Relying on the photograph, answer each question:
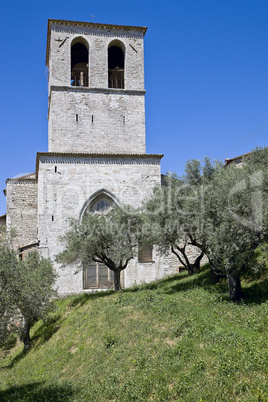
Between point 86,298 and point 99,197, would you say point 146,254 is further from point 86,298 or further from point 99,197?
point 86,298

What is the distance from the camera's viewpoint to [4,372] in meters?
16.2

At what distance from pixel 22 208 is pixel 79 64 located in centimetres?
971

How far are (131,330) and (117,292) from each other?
→ 17.7ft

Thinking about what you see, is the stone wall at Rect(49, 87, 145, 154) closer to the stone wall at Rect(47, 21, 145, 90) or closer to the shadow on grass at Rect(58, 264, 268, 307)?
the stone wall at Rect(47, 21, 145, 90)

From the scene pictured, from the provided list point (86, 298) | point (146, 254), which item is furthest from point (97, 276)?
point (86, 298)

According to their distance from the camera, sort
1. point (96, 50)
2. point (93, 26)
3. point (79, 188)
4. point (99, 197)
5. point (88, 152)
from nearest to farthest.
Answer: point (79, 188), point (99, 197), point (88, 152), point (96, 50), point (93, 26)

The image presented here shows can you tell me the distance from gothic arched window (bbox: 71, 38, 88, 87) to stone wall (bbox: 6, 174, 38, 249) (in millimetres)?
6672

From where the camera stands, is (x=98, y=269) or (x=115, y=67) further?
(x=115, y=67)

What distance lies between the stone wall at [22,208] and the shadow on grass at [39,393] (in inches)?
505

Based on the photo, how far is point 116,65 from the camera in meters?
27.3

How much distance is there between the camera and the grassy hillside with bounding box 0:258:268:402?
357 inches

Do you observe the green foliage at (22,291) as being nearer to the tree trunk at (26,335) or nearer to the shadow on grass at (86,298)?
the tree trunk at (26,335)

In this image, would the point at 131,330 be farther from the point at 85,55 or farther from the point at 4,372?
the point at 85,55

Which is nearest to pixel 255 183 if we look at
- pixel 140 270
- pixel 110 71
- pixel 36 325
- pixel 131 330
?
pixel 131 330
